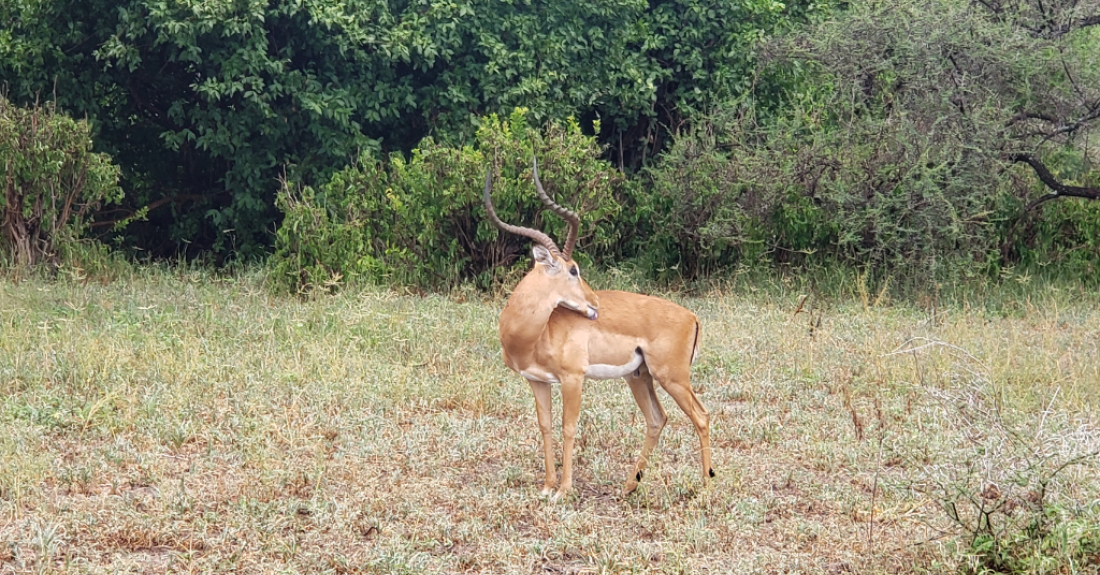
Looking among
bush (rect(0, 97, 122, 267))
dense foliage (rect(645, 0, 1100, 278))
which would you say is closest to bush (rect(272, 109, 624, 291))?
dense foliage (rect(645, 0, 1100, 278))

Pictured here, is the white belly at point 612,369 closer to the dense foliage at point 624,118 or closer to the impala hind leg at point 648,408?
the impala hind leg at point 648,408

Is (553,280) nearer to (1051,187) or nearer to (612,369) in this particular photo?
(612,369)

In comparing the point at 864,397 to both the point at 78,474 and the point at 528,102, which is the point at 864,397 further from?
the point at 528,102

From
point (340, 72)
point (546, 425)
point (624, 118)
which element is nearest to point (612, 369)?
point (546, 425)

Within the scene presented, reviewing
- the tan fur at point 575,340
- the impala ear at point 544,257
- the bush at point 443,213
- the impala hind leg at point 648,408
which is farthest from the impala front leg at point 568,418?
the bush at point 443,213

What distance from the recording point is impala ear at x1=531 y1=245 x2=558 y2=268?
562cm

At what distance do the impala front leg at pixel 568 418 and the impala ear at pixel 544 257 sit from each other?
516 mm

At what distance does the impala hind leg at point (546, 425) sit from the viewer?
18.8ft

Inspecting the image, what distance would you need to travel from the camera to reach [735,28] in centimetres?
1306

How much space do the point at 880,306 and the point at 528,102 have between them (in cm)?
400

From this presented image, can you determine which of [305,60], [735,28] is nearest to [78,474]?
[305,60]

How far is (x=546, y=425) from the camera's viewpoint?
228 inches

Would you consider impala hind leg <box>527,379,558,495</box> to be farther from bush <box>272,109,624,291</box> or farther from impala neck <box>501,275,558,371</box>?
bush <box>272,109,624,291</box>

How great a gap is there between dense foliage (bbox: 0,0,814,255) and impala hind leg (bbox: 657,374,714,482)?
266 inches
